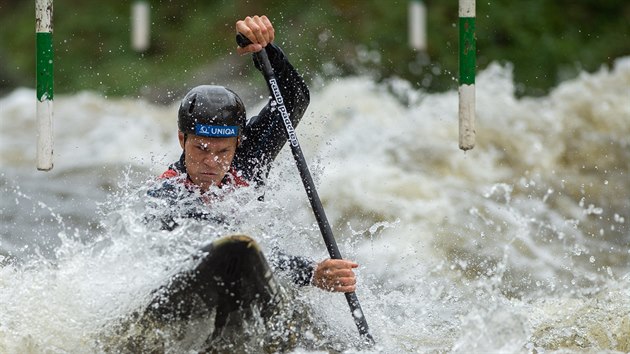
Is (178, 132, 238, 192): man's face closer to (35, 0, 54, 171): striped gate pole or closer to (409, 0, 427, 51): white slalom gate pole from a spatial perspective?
A: (35, 0, 54, 171): striped gate pole

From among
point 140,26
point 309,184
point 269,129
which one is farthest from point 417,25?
point 309,184

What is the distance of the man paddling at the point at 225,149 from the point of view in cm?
486

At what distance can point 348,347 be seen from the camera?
501cm

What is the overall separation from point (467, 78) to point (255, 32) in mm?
1252

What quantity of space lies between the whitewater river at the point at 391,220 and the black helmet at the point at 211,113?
1.12ft

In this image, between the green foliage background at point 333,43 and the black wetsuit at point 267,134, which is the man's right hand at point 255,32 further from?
the green foliage background at point 333,43

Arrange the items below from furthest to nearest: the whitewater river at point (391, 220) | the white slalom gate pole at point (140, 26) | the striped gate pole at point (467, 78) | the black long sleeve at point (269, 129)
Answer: the white slalom gate pole at point (140, 26), the striped gate pole at point (467, 78), the black long sleeve at point (269, 129), the whitewater river at point (391, 220)

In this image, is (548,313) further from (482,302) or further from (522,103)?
(522,103)

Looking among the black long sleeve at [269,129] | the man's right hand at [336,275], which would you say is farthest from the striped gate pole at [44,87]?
the man's right hand at [336,275]

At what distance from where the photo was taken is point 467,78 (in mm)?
5691

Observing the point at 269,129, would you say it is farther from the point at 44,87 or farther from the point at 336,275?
the point at 44,87

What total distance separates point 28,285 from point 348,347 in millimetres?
1626

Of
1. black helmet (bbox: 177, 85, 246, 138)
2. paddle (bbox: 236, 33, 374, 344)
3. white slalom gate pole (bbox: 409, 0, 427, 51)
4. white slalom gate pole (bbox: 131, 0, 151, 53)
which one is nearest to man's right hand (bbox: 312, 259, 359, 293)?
paddle (bbox: 236, 33, 374, 344)

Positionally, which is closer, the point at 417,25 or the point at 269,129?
the point at 269,129
